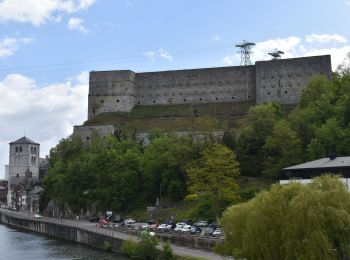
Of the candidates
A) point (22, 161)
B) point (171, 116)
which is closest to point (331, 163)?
point (171, 116)

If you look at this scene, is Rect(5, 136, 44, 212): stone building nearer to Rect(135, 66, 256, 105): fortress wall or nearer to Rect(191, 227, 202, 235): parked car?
Rect(135, 66, 256, 105): fortress wall

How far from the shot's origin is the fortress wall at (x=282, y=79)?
80188 millimetres

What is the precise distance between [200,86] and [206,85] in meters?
1.00

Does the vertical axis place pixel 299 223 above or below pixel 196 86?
below

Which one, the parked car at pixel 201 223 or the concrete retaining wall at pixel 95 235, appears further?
the parked car at pixel 201 223

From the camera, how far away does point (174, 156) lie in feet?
188

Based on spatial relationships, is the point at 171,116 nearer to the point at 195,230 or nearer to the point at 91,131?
the point at 91,131

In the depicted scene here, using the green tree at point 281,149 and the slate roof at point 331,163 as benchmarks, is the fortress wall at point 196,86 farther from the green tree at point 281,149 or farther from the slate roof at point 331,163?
the slate roof at point 331,163

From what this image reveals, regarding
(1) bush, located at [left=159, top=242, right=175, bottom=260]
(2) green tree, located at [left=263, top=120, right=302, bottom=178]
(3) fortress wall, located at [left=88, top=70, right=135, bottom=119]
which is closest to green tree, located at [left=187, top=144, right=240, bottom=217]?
(2) green tree, located at [left=263, top=120, right=302, bottom=178]

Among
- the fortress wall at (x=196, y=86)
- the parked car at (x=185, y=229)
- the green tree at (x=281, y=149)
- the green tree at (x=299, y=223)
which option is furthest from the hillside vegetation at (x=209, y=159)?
the green tree at (x=299, y=223)

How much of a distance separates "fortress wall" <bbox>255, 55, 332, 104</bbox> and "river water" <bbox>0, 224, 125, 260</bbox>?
38.7 m

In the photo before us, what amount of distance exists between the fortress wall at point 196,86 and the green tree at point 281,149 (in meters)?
33.0

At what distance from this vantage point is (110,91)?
9150 centimetres

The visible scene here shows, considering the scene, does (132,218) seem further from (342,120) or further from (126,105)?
(126,105)
